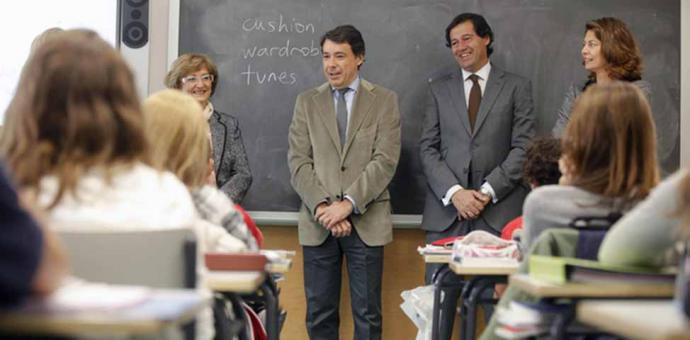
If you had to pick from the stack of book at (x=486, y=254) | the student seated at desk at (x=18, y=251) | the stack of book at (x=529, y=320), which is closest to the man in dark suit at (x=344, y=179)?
the stack of book at (x=486, y=254)

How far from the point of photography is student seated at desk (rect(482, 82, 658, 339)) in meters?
2.86

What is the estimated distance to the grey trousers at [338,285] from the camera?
536cm

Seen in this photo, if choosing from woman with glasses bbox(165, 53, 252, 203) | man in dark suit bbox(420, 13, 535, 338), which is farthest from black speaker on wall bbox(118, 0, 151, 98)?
man in dark suit bbox(420, 13, 535, 338)

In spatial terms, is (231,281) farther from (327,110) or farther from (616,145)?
(327,110)

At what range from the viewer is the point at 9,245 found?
152 centimetres

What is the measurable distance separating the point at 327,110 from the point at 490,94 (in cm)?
92

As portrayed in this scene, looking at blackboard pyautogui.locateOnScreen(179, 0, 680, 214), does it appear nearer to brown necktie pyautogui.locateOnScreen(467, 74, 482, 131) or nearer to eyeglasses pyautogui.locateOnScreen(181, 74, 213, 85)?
brown necktie pyautogui.locateOnScreen(467, 74, 482, 131)

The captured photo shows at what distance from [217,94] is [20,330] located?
14.0 feet

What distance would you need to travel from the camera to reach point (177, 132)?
2.83 meters

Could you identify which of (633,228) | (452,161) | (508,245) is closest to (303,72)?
(452,161)

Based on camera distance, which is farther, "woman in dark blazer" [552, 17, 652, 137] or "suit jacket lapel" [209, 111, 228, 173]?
"suit jacket lapel" [209, 111, 228, 173]

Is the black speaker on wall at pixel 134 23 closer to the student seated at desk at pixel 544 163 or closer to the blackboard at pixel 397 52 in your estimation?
the blackboard at pixel 397 52

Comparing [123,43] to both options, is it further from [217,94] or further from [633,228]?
[633,228]

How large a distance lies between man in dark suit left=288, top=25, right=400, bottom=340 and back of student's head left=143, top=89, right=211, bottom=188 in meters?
2.45
